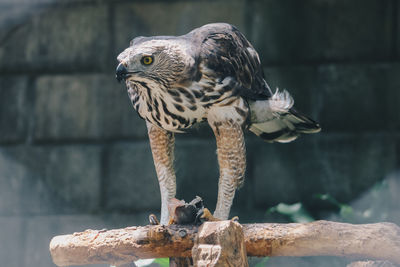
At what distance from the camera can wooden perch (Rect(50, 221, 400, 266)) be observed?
1.77 metres

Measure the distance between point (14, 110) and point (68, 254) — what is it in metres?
2.02

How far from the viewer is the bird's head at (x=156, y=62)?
1924 mm

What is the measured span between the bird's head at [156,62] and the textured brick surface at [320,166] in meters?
1.55

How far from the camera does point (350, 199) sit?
137 inches

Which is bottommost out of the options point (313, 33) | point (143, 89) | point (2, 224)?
point (2, 224)

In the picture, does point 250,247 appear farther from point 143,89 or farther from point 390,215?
point 390,215

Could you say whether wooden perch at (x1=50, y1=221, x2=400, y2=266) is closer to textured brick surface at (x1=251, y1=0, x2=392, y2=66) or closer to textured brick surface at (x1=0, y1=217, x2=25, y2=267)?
textured brick surface at (x1=251, y1=0, x2=392, y2=66)

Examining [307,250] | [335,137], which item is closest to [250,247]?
[307,250]

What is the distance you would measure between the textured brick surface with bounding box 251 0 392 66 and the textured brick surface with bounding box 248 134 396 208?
50cm

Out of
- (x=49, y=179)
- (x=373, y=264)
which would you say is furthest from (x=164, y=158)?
(x=49, y=179)

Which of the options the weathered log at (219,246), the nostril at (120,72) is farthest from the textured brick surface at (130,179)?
the weathered log at (219,246)

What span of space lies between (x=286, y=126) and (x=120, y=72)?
901mm

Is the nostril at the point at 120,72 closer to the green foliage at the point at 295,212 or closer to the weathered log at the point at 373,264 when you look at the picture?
the weathered log at the point at 373,264

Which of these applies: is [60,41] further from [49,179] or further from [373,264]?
[373,264]
